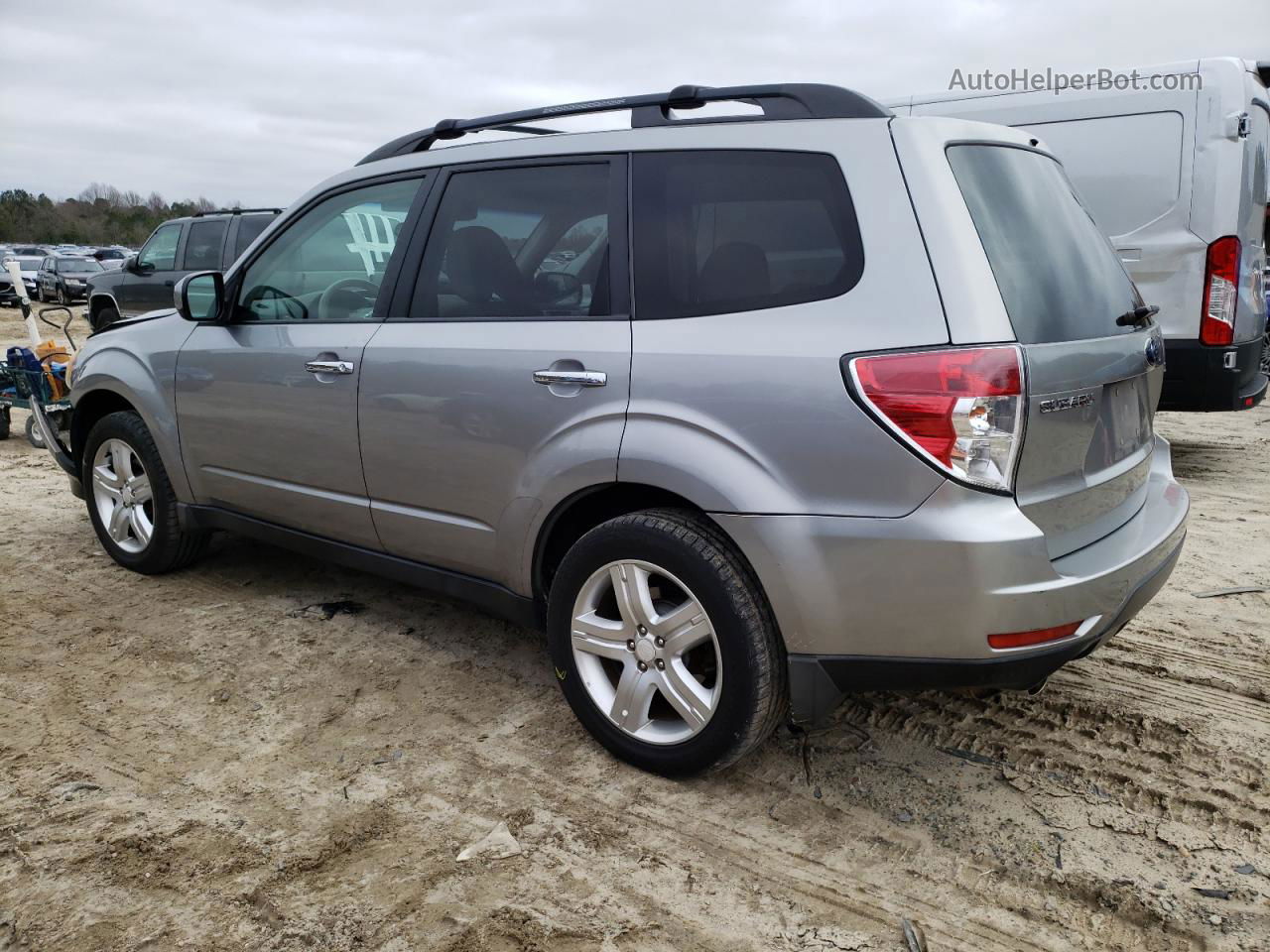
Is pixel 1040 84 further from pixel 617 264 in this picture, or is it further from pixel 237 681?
pixel 237 681

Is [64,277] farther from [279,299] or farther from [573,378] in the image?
[573,378]

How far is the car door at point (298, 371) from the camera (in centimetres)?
361

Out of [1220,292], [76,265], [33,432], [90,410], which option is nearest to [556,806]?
[90,410]

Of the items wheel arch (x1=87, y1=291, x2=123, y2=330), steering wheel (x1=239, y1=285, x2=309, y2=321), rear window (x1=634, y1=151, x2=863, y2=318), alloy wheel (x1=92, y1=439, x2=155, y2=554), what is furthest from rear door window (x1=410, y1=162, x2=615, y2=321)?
wheel arch (x1=87, y1=291, x2=123, y2=330)

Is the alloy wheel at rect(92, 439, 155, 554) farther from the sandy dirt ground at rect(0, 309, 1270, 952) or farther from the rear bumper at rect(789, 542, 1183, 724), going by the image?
the rear bumper at rect(789, 542, 1183, 724)

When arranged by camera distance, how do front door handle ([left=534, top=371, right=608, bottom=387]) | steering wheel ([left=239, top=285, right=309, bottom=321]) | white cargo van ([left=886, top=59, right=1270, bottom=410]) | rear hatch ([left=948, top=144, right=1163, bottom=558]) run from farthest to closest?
white cargo van ([left=886, top=59, right=1270, bottom=410]) → steering wheel ([left=239, top=285, right=309, bottom=321]) → front door handle ([left=534, top=371, right=608, bottom=387]) → rear hatch ([left=948, top=144, right=1163, bottom=558])

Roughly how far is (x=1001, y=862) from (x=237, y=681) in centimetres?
258

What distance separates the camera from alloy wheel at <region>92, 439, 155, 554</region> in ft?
15.3

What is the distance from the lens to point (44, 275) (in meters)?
27.3

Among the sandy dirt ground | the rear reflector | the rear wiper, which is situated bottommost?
the sandy dirt ground

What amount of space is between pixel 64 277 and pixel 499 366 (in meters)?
28.6

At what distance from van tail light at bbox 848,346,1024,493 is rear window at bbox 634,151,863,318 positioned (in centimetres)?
33

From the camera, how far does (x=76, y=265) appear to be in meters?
27.7

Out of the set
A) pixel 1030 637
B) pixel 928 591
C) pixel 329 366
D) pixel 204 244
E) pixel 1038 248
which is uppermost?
pixel 204 244
